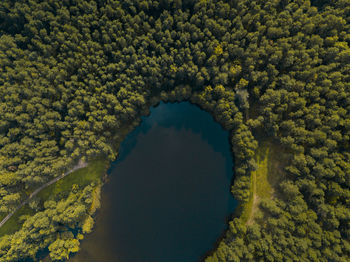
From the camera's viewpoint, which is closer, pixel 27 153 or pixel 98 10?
pixel 27 153

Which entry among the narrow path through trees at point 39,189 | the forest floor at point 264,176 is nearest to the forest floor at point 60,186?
the narrow path through trees at point 39,189

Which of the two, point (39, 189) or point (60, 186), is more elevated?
point (60, 186)

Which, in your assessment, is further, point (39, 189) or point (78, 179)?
point (78, 179)

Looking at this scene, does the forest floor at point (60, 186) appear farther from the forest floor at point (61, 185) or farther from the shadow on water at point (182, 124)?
the shadow on water at point (182, 124)

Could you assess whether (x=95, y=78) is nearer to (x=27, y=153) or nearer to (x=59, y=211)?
(x=27, y=153)

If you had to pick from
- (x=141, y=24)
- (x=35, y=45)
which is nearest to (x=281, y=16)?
(x=141, y=24)

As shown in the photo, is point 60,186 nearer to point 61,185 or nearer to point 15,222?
point 61,185

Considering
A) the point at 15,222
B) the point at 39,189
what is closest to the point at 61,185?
the point at 39,189
